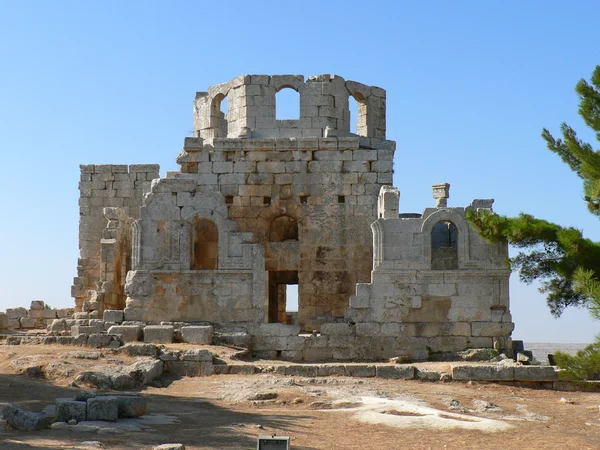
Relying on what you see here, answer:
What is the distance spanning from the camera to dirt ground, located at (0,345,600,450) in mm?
9562

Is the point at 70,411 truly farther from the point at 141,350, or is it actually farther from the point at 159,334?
the point at 159,334

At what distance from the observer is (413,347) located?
54.0 ft

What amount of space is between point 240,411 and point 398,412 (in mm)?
2177

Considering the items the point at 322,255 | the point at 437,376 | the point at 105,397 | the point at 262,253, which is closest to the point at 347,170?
the point at 322,255

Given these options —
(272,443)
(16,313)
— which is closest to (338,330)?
(272,443)

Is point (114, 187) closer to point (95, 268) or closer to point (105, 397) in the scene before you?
point (95, 268)

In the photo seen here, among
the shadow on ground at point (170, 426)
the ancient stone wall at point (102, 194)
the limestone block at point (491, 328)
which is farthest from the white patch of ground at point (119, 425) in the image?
the ancient stone wall at point (102, 194)

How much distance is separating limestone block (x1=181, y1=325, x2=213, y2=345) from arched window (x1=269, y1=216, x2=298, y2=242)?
4.39 m

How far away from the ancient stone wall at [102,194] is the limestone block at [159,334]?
6.70 meters

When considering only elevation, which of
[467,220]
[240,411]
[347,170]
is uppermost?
[347,170]

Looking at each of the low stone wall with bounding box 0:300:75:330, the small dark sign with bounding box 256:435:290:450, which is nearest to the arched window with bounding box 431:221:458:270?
the small dark sign with bounding box 256:435:290:450

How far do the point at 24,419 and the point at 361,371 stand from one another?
6.24 metres

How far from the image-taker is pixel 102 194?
893 inches

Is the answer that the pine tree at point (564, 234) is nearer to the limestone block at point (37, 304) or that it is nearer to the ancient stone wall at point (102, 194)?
the ancient stone wall at point (102, 194)
